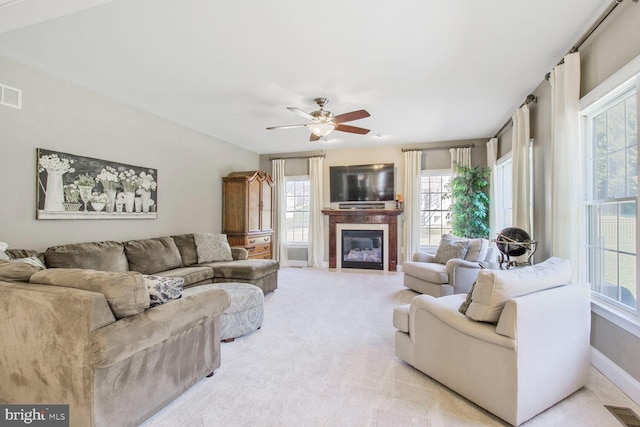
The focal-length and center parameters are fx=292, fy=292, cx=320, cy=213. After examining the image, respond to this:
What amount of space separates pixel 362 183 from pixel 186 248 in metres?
3.78

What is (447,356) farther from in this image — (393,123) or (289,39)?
(393,123)

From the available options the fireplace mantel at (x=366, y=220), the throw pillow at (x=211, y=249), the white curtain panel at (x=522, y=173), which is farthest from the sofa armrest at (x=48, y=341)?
the fireplace mantel at (x=366, y=220)

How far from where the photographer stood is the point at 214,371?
226cm

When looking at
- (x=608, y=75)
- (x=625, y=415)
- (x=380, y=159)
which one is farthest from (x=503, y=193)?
(x=625, y=415)

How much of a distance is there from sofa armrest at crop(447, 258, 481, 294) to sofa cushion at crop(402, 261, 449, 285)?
11 cm

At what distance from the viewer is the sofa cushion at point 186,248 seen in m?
4.33

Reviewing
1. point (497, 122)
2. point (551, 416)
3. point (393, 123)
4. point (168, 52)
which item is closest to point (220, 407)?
point (551, 416)

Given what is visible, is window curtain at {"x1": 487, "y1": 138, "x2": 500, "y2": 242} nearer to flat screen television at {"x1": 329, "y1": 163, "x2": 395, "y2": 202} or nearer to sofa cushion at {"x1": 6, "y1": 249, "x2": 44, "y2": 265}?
flat screen television at {"x1": 329, "y1": 163, "x2": 395, "y2": 202}

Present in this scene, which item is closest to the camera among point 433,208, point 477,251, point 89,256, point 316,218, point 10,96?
point 10,96

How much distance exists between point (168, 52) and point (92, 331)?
244cm

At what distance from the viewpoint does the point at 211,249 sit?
4629mm

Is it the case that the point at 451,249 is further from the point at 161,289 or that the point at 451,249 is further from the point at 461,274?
the point at 161,289

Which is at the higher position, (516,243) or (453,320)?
(516,243)

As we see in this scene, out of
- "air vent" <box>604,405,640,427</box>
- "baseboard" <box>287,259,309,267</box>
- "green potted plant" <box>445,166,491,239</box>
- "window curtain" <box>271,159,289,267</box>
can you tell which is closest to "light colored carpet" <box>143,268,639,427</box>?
"air vent" <box>604,405,640,427</box>
